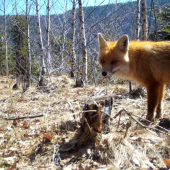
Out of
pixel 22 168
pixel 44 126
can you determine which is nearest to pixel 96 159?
pixel 22 168

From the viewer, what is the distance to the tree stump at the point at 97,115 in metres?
2.51

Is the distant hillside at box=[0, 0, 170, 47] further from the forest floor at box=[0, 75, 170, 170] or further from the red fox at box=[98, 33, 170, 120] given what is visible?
the forest floor at box=[0, 75, 170, 170]

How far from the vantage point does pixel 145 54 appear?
143 inches

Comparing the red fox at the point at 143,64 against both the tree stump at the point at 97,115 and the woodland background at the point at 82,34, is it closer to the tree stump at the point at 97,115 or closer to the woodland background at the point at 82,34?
the tree stump at the point at 97,115

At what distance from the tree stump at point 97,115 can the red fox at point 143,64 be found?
3.42 ft

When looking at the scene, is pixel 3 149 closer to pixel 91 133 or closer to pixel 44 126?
pixel 44 126

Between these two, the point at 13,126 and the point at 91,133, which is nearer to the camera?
the point at 91,133

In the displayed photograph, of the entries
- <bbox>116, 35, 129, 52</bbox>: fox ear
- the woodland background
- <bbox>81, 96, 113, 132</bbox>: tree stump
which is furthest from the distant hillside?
<bbox>81, 96, 113, 132</bbox>: tree stump

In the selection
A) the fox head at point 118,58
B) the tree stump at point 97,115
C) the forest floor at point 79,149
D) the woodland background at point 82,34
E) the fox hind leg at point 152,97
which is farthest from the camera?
the woodland background at point 82,34

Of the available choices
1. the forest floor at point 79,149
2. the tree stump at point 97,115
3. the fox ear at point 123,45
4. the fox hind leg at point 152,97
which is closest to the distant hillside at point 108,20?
the fox ear at point 123,45

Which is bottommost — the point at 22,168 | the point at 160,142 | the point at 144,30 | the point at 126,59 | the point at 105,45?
the point at 22,168

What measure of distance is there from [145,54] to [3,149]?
10.7ft

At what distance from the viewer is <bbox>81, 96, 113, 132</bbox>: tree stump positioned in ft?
8.25

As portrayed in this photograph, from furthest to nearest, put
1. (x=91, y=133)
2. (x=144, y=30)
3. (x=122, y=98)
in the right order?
1. (x=144, y=30)
2. (x=122, y=98)
3. (x=91, y=133)
